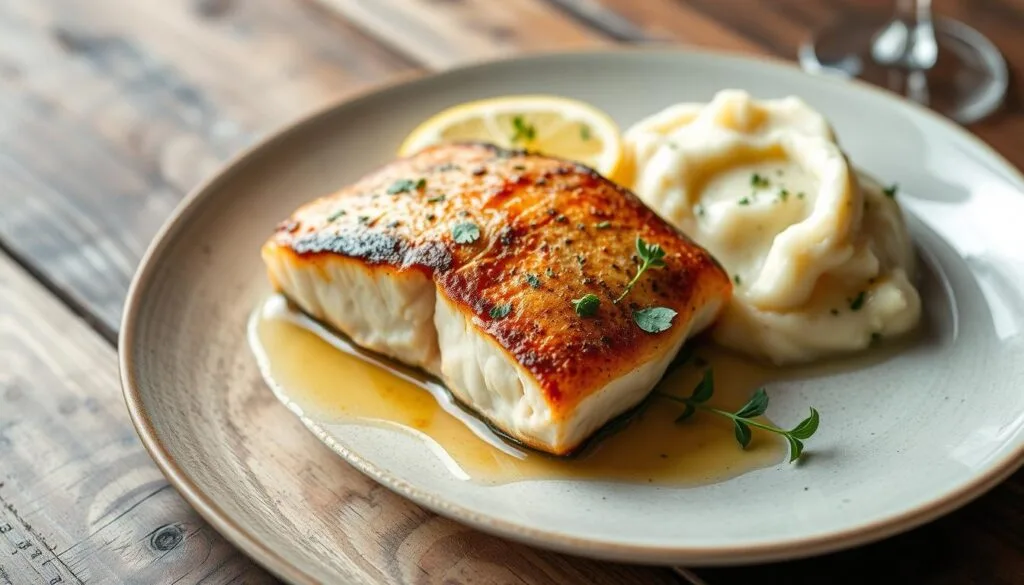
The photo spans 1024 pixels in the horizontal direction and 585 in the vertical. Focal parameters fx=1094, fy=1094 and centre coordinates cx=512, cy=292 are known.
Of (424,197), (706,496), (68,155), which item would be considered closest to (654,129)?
(424,197)

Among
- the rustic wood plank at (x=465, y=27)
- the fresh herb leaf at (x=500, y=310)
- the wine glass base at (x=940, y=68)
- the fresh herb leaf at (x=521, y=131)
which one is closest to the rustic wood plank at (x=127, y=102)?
the rustic wood plank at (x=465, y=27)

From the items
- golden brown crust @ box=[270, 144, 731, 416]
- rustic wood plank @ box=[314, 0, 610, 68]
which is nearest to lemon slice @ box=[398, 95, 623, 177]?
golden brown crust @ box=[270, 144, 731, 416]

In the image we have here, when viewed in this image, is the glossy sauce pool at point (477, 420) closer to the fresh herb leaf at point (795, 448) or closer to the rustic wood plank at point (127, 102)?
the fresh herb leaf at point (795, 448)

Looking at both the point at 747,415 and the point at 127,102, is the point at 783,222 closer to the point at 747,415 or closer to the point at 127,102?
the point at 747,415

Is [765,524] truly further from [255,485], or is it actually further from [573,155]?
[573,155]

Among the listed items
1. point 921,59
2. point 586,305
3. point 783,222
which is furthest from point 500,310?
point 921,59

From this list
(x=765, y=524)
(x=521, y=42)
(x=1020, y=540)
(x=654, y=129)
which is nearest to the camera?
(x=765, y=524)
